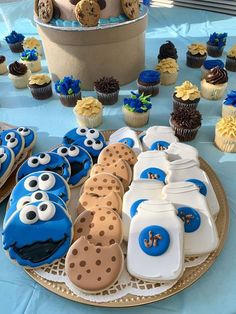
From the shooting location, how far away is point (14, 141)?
158cm

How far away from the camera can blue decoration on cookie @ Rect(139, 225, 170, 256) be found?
1057mm

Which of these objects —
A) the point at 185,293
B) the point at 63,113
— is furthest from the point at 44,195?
the point at 63,113

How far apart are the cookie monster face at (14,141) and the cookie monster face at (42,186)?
12.3 inches

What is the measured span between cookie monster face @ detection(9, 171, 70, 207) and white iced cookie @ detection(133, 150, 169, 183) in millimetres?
310

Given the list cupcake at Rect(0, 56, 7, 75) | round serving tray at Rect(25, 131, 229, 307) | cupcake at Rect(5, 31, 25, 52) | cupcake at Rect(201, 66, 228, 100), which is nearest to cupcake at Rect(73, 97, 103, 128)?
cupcake at Rect(201, 66, 228, 100)

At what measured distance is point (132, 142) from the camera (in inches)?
62.5

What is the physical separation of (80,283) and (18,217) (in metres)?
0.32

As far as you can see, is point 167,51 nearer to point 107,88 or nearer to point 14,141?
point 107,88

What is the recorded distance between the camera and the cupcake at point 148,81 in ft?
6.97

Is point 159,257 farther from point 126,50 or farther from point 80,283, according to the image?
point 126,50

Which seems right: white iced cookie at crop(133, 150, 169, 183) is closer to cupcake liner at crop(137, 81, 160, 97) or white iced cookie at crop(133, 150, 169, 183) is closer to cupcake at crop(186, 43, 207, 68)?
cupcake liner at crop(137, 81, 160, 97)

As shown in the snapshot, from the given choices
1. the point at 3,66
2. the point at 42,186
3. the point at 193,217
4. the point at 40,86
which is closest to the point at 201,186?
the point at 193,217

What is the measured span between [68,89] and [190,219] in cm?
130

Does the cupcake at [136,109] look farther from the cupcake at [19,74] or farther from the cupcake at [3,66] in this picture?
the cupcake at [3,66]
